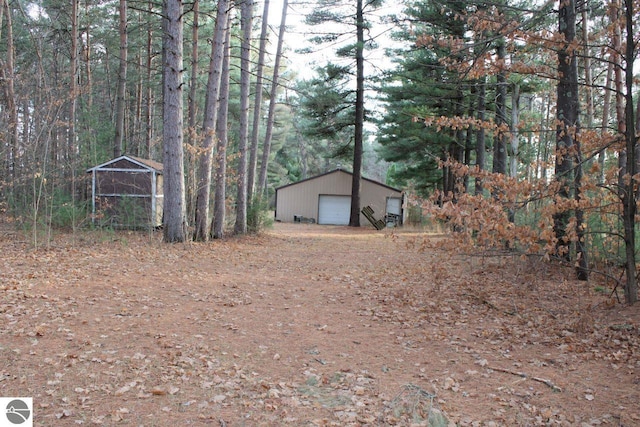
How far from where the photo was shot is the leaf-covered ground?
3549 millimetres

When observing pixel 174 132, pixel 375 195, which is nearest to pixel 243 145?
pixel 174 132

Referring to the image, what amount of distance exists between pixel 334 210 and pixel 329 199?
2.41ft

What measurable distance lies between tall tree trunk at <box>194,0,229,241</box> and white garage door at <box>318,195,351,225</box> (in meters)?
17.9

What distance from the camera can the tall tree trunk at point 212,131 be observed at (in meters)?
12.0

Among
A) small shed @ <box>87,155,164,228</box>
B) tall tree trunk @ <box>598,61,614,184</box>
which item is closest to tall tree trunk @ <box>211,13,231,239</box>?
small shed @ <box>87,155,164,228</box>

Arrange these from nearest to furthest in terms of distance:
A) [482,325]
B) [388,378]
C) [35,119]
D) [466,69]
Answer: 1. [388,378]
2. [482,325]
3. [466,69]
4. [35,119]

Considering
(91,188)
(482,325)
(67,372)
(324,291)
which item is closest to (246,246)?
(324,291)

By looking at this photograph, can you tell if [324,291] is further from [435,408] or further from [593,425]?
[593,425]

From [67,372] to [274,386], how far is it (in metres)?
1.63

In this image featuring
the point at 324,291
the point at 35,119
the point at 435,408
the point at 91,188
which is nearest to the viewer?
the point at 435,408

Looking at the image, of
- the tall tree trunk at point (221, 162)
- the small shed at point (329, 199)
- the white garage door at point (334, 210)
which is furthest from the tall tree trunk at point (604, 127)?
the white garage door at point (334, 210)

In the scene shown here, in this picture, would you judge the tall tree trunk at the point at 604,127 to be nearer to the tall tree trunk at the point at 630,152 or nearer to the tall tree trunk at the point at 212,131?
the tall tree trunk at the point at 630,152

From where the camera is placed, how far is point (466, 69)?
22.4 ft

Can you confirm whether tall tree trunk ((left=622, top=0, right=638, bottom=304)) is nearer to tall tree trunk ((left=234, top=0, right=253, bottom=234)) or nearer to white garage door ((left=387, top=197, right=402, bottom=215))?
tall tree trunk ((left=234, top=0, right=253, bottom=234))
